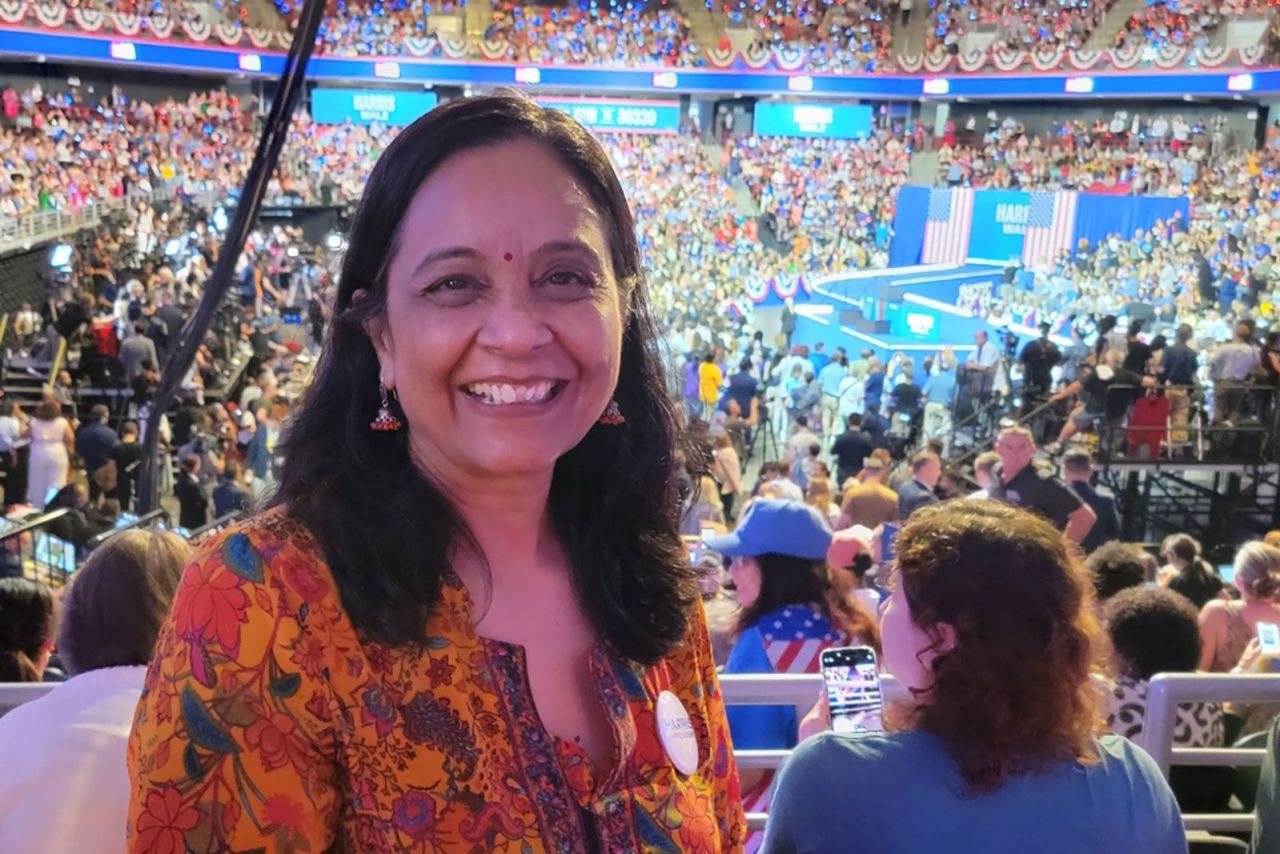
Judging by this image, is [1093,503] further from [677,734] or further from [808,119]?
[808,119]

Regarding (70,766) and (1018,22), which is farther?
(1018,22)

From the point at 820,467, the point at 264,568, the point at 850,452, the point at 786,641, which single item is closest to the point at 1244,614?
the point at 786,641

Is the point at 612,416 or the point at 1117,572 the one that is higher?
the point at 612,416

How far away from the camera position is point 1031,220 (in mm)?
20750

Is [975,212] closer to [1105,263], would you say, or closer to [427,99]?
[1105,263]

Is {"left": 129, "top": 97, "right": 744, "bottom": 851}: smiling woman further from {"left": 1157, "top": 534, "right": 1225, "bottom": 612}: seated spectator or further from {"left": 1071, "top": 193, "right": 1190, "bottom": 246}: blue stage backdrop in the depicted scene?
{"left": 1071, "top": 193, "right": 1190, "bottom": 246}: blue stage backdrop

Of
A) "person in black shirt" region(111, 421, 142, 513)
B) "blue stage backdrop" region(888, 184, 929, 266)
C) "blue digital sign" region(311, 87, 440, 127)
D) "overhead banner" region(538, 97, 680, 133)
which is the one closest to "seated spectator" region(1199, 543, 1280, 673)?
"person in black shirt" region(111, 421, 142, 513)

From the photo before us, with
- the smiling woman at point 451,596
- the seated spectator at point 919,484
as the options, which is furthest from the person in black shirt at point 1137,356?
the smiling woman at point 451,596

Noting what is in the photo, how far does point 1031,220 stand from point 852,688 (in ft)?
67.3

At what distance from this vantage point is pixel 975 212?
2159 cm

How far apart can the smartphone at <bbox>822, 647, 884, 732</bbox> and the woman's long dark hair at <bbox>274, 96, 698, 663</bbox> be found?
71 centimetres

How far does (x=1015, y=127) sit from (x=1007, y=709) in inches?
965

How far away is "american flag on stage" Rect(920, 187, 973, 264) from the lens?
70.9 feet

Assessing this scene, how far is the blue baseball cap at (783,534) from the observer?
249cm
